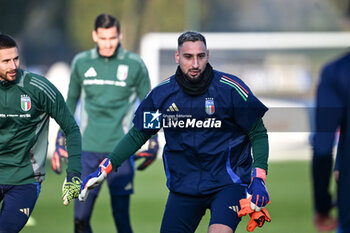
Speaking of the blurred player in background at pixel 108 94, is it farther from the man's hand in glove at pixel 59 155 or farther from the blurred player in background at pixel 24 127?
the blurred player in background at pixel 24 127

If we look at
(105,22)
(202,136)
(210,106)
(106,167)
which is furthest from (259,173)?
(105,22)

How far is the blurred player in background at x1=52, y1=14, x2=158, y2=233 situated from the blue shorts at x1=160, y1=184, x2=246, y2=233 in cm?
206

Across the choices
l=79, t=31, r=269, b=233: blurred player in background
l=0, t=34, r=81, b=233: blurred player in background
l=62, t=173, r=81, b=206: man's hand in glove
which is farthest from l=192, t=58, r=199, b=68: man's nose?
l=62, t=173, r=81, b=206: man's hand in glove

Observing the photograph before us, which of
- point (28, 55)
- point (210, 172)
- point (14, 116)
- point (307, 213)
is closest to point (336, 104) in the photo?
point (210, 172)

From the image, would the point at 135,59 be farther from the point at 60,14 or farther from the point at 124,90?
the point at 60,14

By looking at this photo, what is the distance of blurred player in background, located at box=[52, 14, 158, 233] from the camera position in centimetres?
747

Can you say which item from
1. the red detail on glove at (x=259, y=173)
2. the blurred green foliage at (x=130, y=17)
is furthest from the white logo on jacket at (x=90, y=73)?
the blurred green foliage at (x=130, y=17)

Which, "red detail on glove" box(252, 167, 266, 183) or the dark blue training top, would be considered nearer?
"red detail on glove" box(252, 167, 266, 183)

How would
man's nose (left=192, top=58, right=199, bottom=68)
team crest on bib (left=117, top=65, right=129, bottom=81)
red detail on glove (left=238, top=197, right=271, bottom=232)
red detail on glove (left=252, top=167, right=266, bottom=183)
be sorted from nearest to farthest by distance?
1. red detail on glove (left=238, top=197, right=271, bottom=232)
2. red detail on glove (left=252, top=167, right=266, bottom=183)
3. man's nose (left=192, top=58, right=199, bottom=68)
4. team crest on bib (left=117, top=65, right=129, bottom=81)

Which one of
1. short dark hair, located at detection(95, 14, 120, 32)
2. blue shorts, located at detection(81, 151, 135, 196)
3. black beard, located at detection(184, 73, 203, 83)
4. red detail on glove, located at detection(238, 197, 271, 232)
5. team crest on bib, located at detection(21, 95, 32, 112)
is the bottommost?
blue shorts, located at detection(81, 151, 135, 196)

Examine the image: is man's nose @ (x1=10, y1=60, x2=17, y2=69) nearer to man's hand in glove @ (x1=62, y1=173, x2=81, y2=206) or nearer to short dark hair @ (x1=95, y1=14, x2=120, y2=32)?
man's hand in glove @ (x1=62, y1=173, x2=81, y2=206)

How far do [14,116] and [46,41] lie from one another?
42415 mm

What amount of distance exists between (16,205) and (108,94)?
2270 mm

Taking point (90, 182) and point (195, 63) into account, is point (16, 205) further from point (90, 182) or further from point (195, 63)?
point (195, 63)
